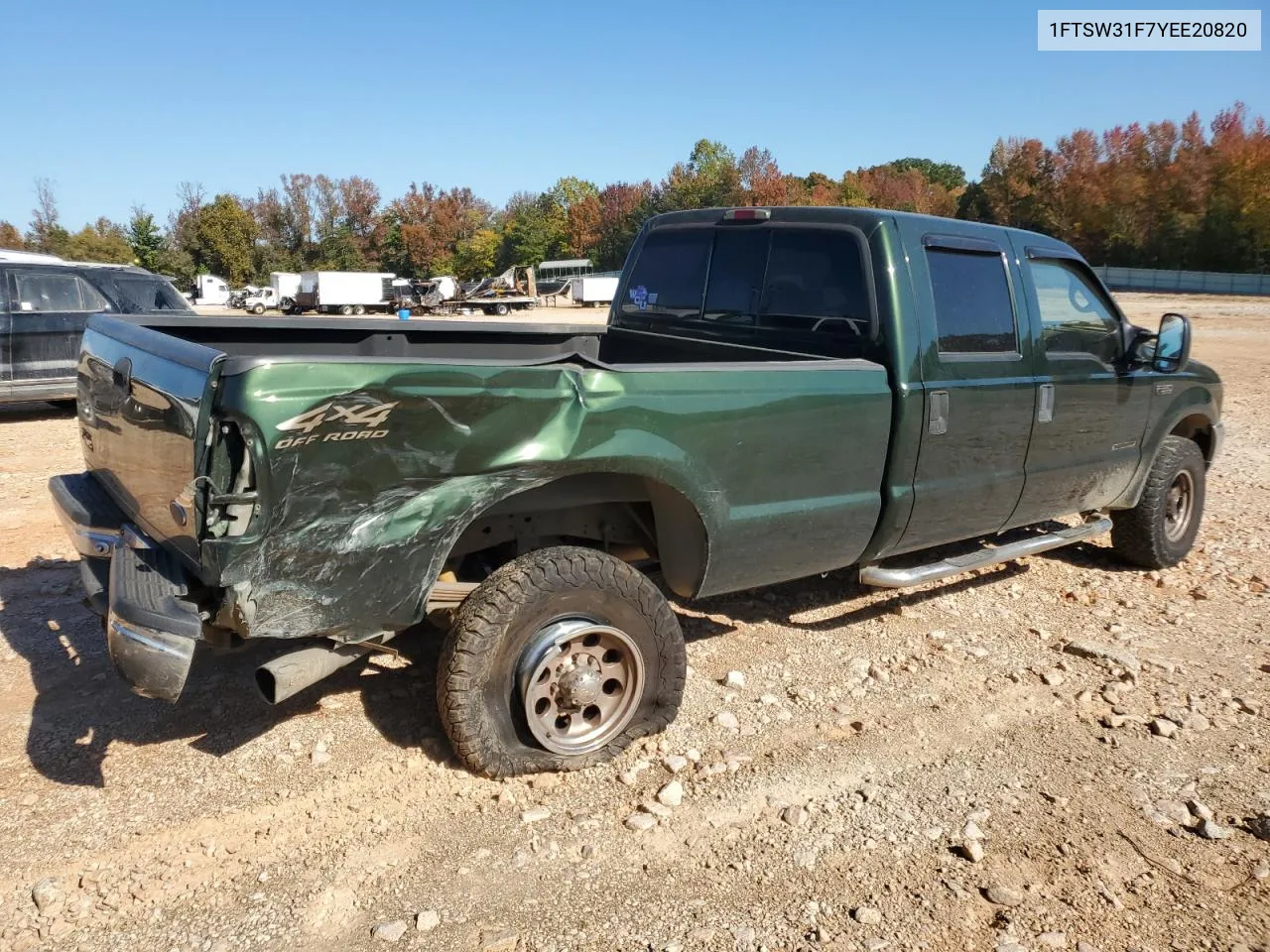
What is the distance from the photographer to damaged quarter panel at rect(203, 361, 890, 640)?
2643mm

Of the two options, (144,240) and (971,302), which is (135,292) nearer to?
(971,302)

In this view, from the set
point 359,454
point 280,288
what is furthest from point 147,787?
point 280,288

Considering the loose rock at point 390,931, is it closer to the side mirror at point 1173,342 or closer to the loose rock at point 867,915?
the loose rock at point 867,915

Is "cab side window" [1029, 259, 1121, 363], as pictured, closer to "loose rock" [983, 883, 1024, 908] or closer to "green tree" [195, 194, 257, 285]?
"loose rock" [983, 883, 1024, 908]

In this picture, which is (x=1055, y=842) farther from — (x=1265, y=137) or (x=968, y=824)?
(x=1265, y=137)

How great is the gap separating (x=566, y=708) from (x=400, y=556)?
865 millimetres

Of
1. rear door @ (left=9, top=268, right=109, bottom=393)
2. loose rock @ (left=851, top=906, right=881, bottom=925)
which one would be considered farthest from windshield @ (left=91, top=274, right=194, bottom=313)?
loose rock @ (left=851, top=906, right=881, bottom=925)

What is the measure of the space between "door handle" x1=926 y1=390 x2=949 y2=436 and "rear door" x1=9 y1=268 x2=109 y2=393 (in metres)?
9.68

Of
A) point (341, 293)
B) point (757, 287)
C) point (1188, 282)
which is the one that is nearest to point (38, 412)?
point (757, 287)

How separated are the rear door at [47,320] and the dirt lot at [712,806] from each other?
6.55 m

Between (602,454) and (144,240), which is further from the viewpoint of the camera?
(144,240)

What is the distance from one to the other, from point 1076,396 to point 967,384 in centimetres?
97

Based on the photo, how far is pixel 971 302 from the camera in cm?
443

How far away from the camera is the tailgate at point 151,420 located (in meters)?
2.66
